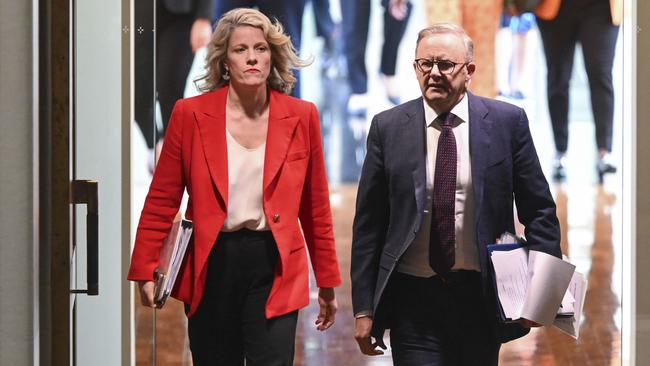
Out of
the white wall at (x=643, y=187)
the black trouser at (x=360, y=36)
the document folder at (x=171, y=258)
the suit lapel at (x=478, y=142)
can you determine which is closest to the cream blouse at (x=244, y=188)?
the document folder at (x=171, y=258)

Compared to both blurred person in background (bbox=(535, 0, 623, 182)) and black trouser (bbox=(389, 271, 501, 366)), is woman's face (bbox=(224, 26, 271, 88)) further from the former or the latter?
blurred person in background (bbox=(535, 0, 623, 182))

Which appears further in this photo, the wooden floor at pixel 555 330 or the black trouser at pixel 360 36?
the black trouser at pixel 360 36

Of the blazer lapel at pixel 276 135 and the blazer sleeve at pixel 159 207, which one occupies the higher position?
the blazer lapel at pixel 276 135

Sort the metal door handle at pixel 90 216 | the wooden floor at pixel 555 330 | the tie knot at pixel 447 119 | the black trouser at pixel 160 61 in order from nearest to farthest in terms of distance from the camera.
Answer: the metal door handle at pixel 90 216 → the tie knot at pixel 447 119 → the black trouser at pixel 160 61 → the wooden floor at pixel 555 330

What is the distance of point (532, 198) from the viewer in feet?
12.2

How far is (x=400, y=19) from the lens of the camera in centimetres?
563

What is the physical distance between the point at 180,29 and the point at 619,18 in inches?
69.4

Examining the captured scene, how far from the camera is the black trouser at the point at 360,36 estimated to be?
5.63 meters

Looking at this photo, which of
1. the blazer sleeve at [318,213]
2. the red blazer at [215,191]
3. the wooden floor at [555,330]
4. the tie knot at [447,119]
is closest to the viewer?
the tie knot at [447,119]

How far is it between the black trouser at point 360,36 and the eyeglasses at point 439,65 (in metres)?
1.91

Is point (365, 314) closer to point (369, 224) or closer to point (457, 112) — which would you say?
point (369, 224)

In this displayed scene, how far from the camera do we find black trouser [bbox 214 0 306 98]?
5.36 metres

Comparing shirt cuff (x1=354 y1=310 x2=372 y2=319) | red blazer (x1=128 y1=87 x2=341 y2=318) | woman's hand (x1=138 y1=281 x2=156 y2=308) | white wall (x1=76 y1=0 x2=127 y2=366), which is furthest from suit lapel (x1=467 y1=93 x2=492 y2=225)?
white wall (x1=76 y1=0 x2=127 y2=366)

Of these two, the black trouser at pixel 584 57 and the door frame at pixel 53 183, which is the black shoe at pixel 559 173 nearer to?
the black trouser at pixel 584 57
